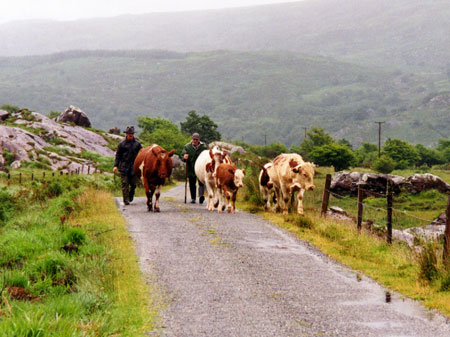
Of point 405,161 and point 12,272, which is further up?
point 12,272

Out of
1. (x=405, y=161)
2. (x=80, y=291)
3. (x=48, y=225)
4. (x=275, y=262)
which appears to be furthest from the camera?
(x=405, y=161)

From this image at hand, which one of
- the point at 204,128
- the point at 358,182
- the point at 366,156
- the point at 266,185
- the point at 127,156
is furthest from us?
the point at 366,156

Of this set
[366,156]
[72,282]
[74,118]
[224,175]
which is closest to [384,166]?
[366,156]

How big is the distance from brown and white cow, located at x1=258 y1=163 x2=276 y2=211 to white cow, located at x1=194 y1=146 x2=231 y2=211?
4.74ft

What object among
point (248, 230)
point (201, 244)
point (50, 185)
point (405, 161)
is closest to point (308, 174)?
point (248, 230)

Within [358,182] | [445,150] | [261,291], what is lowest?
[445,150]

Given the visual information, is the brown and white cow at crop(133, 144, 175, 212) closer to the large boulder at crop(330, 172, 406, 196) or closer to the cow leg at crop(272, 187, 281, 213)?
the cow leg at crop(272, 187, 281, 213)

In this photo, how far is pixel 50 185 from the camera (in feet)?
91.4

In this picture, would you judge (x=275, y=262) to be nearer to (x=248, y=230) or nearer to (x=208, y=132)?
(x=248, y=230)

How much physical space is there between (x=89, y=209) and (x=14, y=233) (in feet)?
14.3

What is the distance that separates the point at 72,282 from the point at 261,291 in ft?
10.4

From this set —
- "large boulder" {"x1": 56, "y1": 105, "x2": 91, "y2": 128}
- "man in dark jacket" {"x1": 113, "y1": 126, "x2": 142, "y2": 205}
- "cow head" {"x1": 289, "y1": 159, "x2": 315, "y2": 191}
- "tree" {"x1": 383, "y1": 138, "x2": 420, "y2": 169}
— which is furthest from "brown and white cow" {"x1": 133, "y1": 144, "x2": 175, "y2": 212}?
"tree" {"x1": 383, "y1": 138, "x2": 420, "y2": 169}

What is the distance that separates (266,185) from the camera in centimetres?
2100

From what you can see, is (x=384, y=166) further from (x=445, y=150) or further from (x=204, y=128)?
(x=445, y=150)
